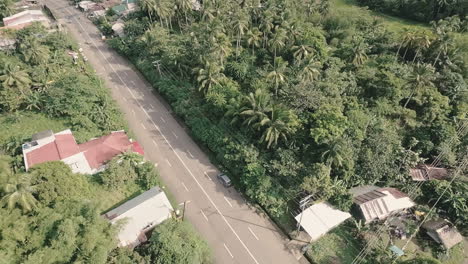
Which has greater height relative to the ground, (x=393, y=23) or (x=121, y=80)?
(x=393, y=23)

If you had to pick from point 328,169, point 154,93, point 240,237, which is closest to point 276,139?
point 328,169

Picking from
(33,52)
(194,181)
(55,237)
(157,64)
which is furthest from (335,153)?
(33,52)

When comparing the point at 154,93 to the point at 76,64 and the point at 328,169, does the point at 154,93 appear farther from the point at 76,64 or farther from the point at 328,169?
the point at 328,169

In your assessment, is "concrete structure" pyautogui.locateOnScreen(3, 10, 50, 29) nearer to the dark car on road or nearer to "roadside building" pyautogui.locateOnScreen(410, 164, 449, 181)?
the dark car on road

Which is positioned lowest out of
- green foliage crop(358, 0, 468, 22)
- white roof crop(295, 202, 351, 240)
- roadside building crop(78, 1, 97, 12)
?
white roof crop(295, 202, 351, 240)

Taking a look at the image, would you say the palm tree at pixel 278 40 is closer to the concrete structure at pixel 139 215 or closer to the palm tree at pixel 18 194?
the concrete structure at pixel 139 215

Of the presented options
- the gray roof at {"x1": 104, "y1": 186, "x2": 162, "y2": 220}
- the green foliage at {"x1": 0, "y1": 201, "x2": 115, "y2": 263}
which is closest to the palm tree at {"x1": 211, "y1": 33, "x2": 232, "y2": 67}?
the gray roof at {"x1": 104, "y1": 186, "x2": 162, "y2": 220}
